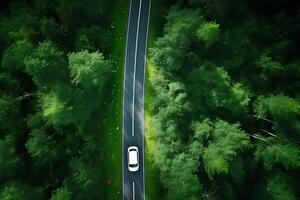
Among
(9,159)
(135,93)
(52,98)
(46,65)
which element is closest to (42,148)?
(9,159)

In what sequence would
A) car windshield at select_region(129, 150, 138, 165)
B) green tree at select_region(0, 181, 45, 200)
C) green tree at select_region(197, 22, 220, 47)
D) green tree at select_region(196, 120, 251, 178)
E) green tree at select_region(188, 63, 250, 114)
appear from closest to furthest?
green tree at select_region(0, 181, 45, 200), green tree at select_region(196, 120, 251, 178), green tree at select_region(197, 22, 220, 47), green tree at select_region(188, 63, 250, 114), car windshield at select_region(129, 150, 138, 165)

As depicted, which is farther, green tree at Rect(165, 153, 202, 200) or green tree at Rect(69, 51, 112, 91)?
green tree at Rect(69, 51, 112, 91)

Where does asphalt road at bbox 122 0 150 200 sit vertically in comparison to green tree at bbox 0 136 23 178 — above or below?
above

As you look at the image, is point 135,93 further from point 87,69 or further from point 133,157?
point 87,69

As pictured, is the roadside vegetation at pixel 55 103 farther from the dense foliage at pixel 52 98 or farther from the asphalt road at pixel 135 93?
the asphalt road at pixel 135 93

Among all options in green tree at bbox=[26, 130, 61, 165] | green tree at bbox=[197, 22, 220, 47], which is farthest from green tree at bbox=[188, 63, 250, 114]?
green tree at bbox=[26, 130, 61, 165]

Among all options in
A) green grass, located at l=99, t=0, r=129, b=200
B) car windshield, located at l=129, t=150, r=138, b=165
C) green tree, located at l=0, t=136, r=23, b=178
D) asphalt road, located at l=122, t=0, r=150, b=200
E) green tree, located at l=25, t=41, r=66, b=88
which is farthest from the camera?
asphalt road, located at l=122, t=0, r=150, b=200

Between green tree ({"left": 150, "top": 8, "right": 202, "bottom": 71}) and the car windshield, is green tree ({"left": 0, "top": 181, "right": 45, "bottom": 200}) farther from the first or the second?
green tree ({"left": 150, "top": 8, "right": 202, "bottom": 71})
